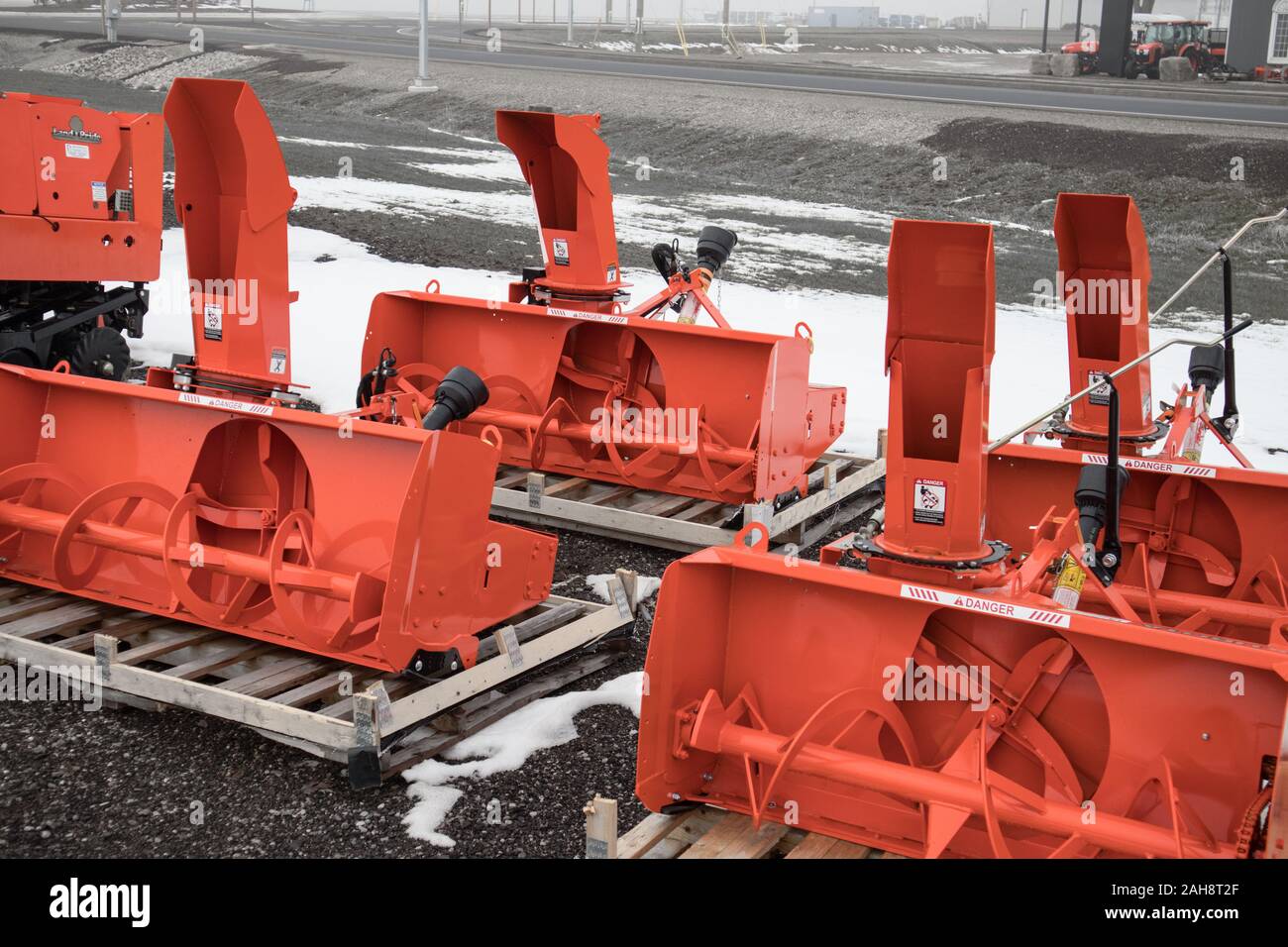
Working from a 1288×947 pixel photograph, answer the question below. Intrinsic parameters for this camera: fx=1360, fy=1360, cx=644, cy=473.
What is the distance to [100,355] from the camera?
938 centimetres

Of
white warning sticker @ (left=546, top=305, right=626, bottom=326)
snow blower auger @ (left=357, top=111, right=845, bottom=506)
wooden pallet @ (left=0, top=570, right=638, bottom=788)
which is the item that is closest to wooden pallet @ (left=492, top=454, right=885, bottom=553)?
snow blower auger @ (left=357, top=111, right=845, bottom=506)

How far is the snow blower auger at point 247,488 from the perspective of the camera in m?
5.03

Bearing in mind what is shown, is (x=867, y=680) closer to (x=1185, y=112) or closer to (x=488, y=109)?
(x=1185, y=112)

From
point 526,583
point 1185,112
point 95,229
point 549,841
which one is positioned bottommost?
point 549,841

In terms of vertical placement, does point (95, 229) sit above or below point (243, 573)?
above

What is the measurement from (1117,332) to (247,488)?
390 cm

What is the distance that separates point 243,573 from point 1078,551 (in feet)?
9.97

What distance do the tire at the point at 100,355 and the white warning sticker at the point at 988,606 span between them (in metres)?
6.95

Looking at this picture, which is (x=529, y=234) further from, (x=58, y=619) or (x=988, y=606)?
(x=988, y=606)

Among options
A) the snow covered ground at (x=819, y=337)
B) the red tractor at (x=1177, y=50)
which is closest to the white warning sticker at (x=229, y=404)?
the snow covered ground at (x=819, y=337)

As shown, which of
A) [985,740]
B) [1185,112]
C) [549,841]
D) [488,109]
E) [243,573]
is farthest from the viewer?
[488,109]

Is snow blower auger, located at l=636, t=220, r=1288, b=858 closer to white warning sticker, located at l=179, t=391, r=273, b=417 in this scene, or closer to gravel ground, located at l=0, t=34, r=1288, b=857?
gravel ground, located at l=0, t=34, r=1288, b=857

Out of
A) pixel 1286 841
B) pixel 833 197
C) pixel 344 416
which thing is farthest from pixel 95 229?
pixel 833 197

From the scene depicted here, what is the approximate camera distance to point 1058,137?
880 inches
